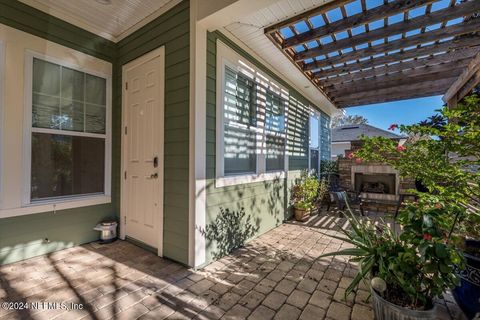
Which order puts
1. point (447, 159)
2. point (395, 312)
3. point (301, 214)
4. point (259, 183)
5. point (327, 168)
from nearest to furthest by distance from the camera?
point (395, 312) < point (447, 159) < point (259, 183) < point (301, 214) < point (327, 168)

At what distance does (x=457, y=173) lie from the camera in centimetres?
168

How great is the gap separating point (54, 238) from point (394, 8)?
4.95m

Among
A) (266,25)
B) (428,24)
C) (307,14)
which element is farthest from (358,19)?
(266,25)

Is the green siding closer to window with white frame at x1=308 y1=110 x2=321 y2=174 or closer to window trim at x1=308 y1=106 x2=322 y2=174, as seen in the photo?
window trim at x1=308 y1=106 x2=322 y2=174

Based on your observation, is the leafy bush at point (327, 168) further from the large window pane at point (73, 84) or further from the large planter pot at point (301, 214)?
the large window pane at point (73, 84)

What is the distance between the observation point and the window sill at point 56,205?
97.0 inches

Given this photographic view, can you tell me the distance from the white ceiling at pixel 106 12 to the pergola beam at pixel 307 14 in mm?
1253

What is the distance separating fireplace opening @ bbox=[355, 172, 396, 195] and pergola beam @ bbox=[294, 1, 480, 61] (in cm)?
390

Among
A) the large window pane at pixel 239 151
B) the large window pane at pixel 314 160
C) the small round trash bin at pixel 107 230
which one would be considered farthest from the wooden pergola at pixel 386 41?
the small round trash bin at pixel 107 230

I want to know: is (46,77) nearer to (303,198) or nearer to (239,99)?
(239,99)

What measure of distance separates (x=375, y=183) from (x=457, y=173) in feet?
16.9

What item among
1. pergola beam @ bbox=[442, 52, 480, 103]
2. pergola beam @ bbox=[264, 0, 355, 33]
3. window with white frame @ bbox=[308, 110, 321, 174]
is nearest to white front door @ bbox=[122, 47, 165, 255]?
pergola beam @ bbox=[264, 0, 355, 33]

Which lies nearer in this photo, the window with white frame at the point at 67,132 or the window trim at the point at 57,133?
the window trim at the point at 57,133

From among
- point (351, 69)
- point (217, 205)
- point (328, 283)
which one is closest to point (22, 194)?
point (217, 205)
